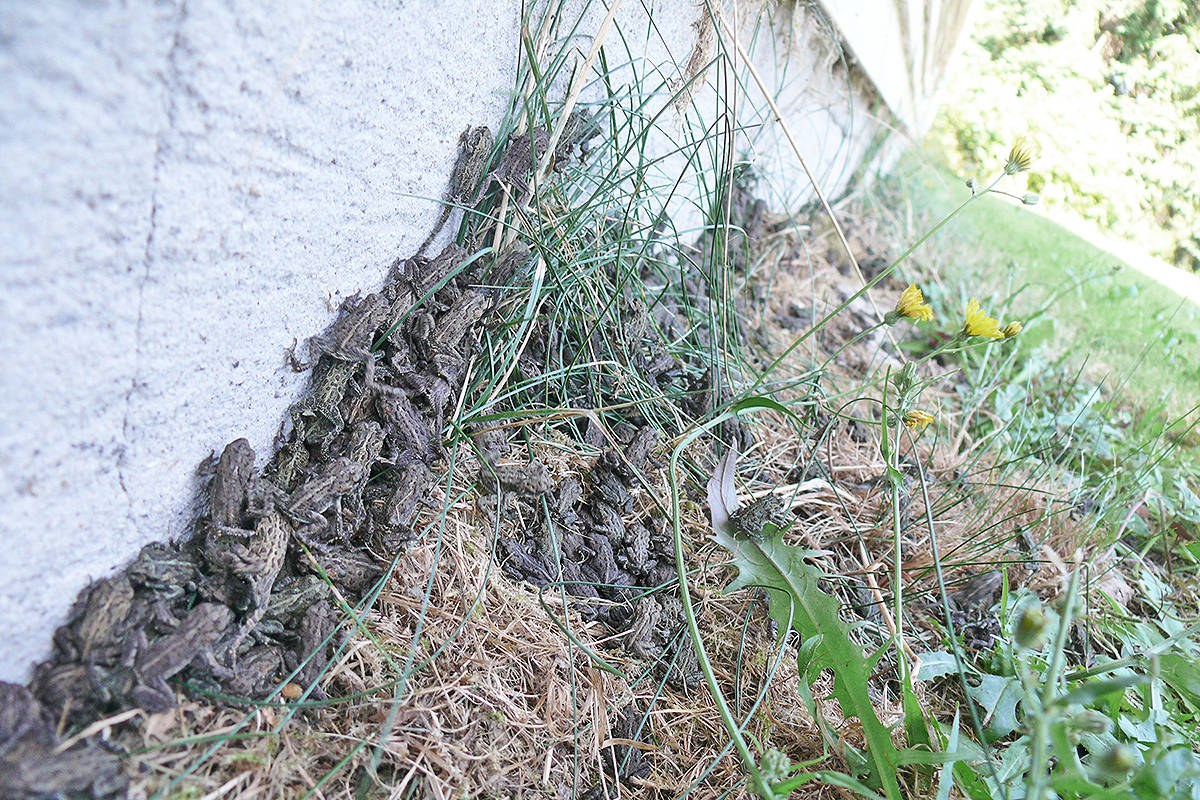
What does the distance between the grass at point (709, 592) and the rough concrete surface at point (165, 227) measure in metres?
0.22

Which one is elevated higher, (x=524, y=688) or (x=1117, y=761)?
(x=1117, y=761)

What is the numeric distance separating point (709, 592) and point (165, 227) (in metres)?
0.88

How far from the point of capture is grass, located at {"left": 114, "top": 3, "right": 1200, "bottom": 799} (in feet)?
2.73

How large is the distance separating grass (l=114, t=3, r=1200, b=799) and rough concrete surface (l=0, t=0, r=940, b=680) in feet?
0.72

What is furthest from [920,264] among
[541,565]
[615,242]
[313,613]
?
[313,613]

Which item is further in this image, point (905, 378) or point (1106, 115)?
point (1106, 115)

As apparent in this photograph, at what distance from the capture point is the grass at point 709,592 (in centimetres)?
83

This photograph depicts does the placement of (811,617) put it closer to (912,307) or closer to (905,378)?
(905,378)

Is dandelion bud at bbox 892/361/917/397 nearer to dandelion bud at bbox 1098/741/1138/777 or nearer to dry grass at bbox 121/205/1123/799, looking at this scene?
dry grass at bbox 121/205/1123/799

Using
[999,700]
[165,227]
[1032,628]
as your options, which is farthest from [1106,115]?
[165,227]

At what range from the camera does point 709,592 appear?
1.15m

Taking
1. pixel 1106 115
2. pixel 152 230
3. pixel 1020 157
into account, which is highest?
pixel 1106 115

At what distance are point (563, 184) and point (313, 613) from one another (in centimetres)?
84

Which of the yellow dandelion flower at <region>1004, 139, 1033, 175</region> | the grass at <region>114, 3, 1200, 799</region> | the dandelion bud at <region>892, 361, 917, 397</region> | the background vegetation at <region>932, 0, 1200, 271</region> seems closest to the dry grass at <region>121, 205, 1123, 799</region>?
the grass at <region>114, 3, 1200, 799</region>
